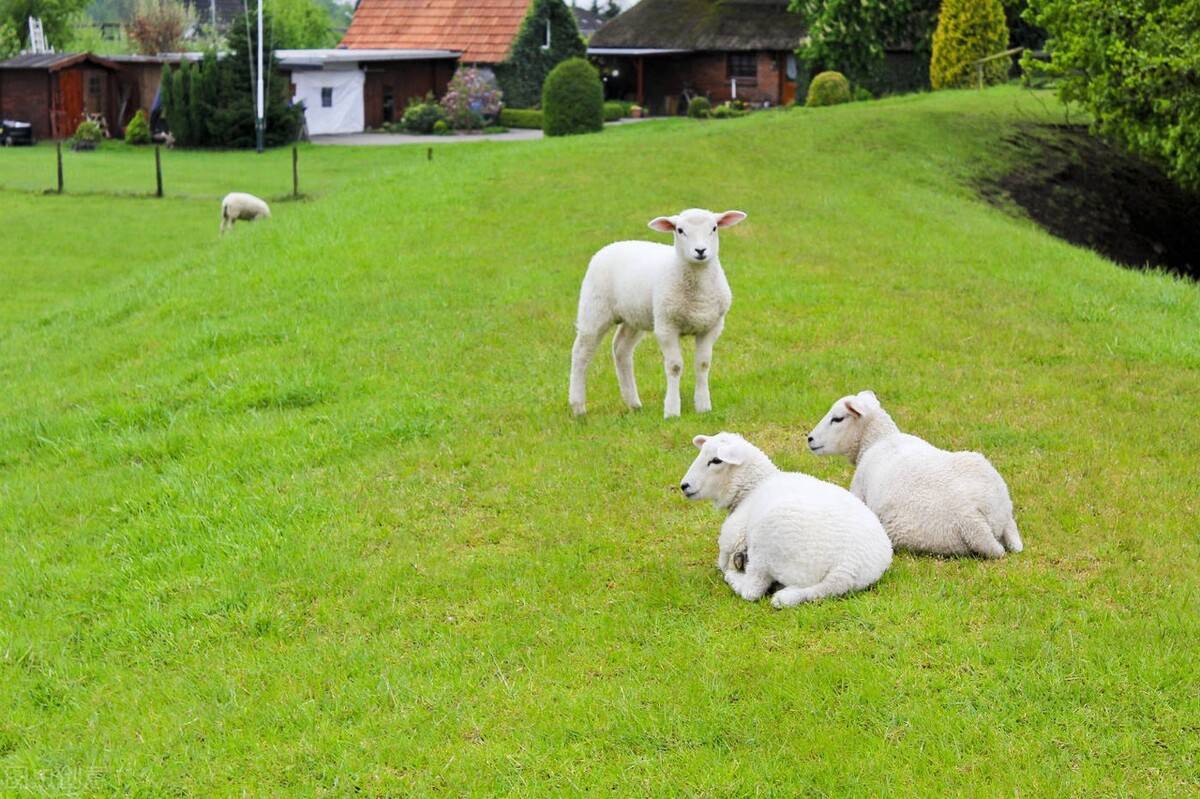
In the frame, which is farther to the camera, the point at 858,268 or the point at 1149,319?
the point at 858,268

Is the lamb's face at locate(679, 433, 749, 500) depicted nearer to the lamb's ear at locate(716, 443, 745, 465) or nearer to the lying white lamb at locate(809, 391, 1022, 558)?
Result: the lamb's ear at locate(716, 443, 745, 465)

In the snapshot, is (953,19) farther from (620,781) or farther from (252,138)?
(620,781)

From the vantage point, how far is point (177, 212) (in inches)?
1294

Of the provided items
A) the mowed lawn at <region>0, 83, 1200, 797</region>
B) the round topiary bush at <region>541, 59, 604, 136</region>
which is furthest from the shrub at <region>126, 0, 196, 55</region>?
the mowed lawn at <region>0, 83, 1200, 797</region>

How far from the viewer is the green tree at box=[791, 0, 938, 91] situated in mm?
42844

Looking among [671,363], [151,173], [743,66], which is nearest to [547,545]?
[671,363]

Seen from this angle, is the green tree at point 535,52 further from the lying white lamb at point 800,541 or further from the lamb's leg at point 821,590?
the lamb's leg at point 821,590

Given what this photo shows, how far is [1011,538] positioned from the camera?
24.3 feet

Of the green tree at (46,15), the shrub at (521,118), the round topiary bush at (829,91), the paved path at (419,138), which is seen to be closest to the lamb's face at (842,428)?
the round topiary bush at (829,91)

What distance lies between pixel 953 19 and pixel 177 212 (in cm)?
Answer: 2335

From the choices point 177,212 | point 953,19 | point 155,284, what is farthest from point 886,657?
point 953,19

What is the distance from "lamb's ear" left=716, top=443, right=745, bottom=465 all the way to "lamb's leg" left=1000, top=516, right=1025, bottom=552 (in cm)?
158

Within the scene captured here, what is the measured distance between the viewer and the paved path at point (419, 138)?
50.5m

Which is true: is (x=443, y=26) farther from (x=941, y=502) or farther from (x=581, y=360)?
(x=941, y=502)
